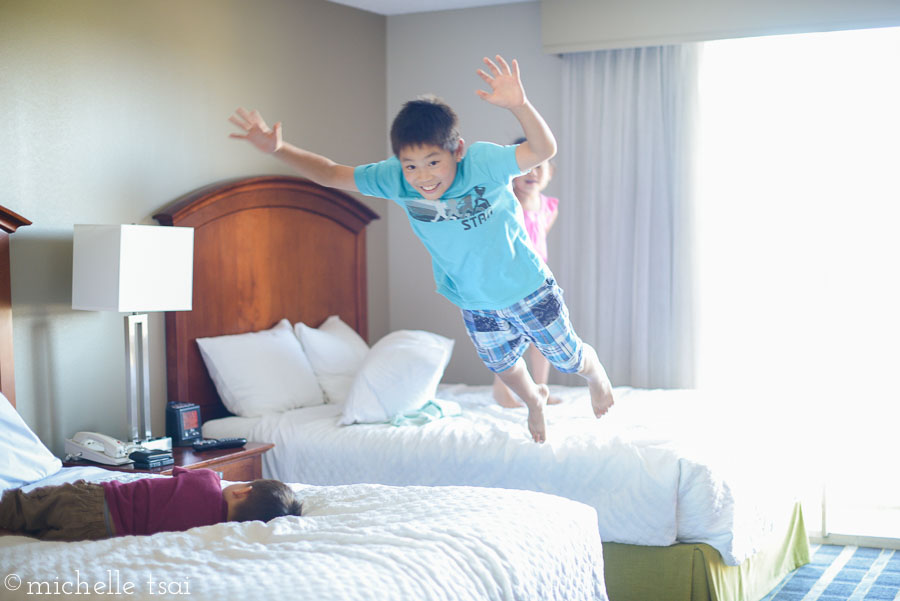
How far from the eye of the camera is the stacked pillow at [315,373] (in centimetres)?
372

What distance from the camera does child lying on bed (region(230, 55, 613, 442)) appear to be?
8.77 feet

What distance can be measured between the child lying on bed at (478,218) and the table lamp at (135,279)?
2.02 ft

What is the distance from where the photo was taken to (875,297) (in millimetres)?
4430

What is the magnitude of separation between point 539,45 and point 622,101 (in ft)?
1.97

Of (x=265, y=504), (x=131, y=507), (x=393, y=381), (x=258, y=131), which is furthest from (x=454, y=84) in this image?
(x=131, y=507)

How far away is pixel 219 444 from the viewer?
11.3 ft

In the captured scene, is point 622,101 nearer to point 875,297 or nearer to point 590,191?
point 590,191

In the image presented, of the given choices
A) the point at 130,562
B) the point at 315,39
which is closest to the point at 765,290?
the point at 315,39

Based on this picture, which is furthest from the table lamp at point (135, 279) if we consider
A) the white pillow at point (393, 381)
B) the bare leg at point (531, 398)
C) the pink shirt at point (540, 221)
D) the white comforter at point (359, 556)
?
the pink shirt at point (540, 221)

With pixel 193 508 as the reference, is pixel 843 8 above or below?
above

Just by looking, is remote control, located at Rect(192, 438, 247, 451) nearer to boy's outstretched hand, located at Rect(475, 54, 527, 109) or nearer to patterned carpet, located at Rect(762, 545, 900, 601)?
boy's outstretched hand, located at Rect(475, 54, 527, 109)

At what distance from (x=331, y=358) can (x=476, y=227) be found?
1719 mm

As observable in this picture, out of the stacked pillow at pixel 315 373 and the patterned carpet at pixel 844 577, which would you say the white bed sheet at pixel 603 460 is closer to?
the stacked pillow at pixel 315 373

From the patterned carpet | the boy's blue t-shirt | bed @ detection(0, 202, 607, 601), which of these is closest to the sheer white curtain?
the patterned carpet
